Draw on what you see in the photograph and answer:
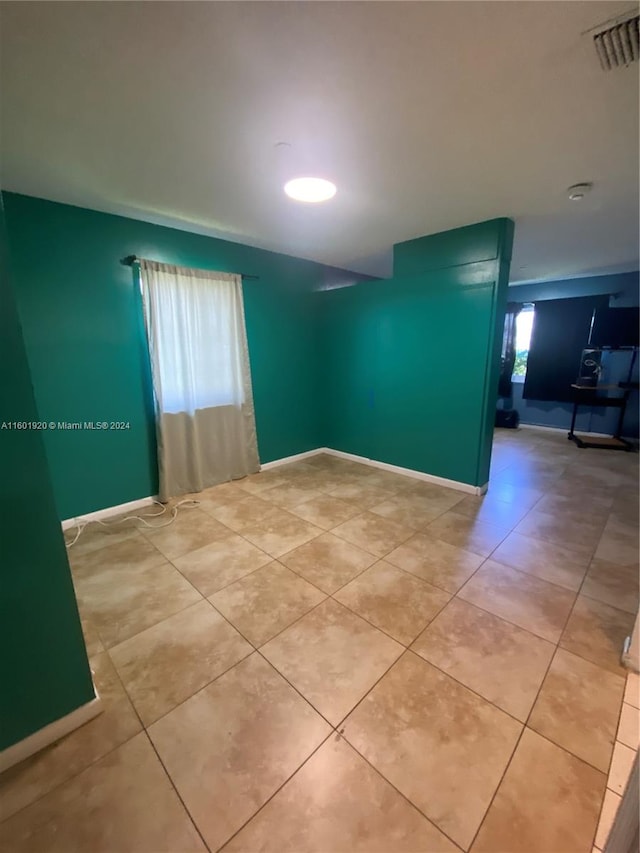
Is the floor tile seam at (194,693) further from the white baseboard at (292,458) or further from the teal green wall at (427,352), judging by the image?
the teal green wall at (427,352)

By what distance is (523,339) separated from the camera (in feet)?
19.7

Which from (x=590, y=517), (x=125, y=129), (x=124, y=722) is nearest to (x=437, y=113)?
(x=125, y=129)

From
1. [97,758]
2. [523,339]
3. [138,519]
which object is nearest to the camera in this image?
[97,758]

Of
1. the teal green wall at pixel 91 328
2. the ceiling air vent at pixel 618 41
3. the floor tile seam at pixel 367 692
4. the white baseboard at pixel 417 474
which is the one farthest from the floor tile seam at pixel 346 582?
the ceiling air vent at pixel 618 41

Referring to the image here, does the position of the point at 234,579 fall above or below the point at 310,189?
below

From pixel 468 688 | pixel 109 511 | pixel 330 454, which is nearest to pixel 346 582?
pixel 468 688

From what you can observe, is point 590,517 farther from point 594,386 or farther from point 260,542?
point 594,386

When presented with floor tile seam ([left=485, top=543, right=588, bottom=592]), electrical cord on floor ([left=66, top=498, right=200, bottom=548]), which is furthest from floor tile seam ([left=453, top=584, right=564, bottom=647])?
electrical cord on floor ([left=66, top=498, right=200, bottom=548])

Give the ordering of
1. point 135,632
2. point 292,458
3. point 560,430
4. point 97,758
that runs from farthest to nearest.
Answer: point 560,430 < point 292,458 < point 135,632 < point 97,758

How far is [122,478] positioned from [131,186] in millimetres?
2267

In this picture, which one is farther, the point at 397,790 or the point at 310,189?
the point at 310,189

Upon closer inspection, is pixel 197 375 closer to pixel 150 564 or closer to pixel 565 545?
pixel 150 564

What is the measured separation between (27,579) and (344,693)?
4.21ft

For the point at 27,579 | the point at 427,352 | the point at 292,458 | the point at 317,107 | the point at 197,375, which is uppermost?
the point at 317,107
